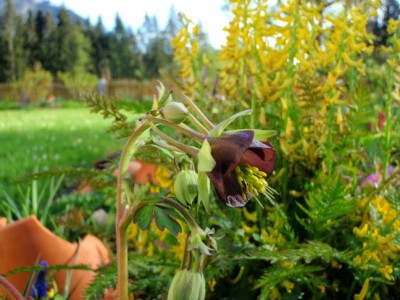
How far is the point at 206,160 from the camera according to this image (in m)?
0.38

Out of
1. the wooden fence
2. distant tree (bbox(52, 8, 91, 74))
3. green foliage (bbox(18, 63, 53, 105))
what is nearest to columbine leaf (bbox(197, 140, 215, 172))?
green foliage (bbox(18, 63, 53, 105))

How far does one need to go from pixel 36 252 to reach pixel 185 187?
2.20ft

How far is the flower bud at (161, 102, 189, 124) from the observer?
15.5 inches

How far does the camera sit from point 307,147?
0.96 metres

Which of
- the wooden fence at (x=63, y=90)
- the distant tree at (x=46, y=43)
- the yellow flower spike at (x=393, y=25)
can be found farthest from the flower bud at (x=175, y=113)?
the distant tree at (x=46, y=43)

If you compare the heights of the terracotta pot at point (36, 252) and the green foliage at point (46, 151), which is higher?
the terracotta pot at point (36, 252)

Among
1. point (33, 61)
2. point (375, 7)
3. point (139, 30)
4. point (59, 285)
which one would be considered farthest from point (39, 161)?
point (139, 30)

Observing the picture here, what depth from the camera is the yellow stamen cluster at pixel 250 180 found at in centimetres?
41

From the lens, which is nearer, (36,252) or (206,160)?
(206,160)

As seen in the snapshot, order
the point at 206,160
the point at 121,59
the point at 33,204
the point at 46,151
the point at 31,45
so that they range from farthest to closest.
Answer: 1. the point at 121,59
2. the point at 31,45
3. the point at 46,151
4. the point at 33,204
5. the point at 206,160

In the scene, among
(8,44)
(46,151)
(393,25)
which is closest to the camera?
(393,25)

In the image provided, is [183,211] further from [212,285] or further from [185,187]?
[212,285]

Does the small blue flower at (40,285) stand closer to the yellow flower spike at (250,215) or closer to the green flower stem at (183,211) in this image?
the yellow flower spike at (250,215)

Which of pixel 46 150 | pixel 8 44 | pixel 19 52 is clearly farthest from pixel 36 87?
pixel 46 150
